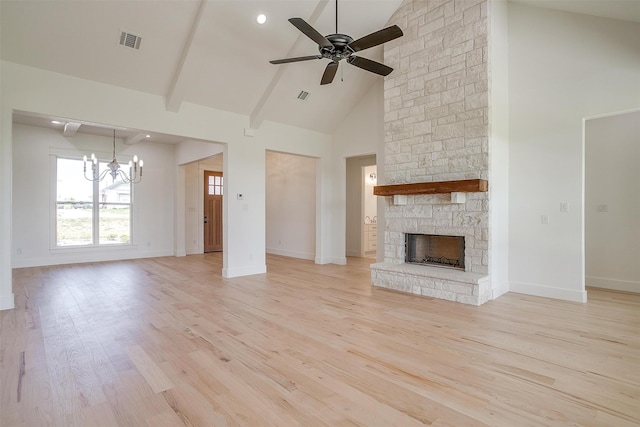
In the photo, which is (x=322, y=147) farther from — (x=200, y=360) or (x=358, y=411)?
(x=358, y=411)

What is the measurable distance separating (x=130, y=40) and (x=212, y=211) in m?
6.05

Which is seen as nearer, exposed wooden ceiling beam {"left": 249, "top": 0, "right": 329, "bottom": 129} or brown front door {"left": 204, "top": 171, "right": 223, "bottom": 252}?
exposed wooden ceiling beam {"left": 249, "top": 0, "right": 329, "bottom": 129}

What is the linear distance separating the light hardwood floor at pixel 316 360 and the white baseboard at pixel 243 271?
121 cm

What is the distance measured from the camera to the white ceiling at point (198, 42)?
12.4 feet

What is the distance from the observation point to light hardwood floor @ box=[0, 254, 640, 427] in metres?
1.92

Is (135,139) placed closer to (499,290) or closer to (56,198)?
(56,198)

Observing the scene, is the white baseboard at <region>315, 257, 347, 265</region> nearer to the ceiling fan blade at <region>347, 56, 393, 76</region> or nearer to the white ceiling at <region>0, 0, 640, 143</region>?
the white ceiling at <region>0, 0, 640, 143</region>

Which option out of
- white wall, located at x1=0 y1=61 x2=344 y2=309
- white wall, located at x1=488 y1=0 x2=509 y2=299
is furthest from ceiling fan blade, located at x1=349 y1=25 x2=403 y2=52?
white wall, located at x1=0 y1=61 x2=344 y2=309

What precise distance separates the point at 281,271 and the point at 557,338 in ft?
15.1

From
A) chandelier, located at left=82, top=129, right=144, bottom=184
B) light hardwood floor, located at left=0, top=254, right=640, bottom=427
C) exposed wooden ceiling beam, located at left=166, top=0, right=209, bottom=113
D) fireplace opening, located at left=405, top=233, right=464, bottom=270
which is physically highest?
exposed wooden ceiling beam, located at left=166, top=0, right=209, bottom=113

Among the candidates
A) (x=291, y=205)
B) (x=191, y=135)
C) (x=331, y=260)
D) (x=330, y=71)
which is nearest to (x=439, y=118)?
(x=330, y=71)

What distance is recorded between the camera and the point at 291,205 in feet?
29.0

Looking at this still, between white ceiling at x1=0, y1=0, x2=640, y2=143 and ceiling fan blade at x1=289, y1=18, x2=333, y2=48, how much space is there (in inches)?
66.6

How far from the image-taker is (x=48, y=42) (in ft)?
12.8
